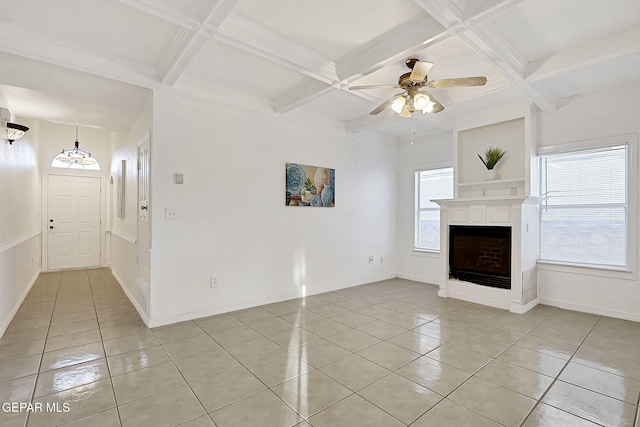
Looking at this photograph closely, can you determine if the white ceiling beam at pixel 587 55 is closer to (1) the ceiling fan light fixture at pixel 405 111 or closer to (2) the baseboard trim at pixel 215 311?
(1) the ceiling fan light fixture at pixel 405 111

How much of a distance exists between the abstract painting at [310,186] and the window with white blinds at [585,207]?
9.63 feet

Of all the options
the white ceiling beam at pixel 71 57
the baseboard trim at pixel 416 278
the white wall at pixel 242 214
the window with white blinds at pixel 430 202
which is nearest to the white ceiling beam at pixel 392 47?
the white wall at pixel 242 214

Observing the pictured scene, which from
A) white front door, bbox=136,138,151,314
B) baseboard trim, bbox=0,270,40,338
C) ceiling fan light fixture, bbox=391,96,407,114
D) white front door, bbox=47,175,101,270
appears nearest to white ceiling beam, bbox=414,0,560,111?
ceiling fan light fixture, bbox=391,96,407,114

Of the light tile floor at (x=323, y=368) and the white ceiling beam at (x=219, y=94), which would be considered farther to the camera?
the white ceiling beam at (x=219, y=94)

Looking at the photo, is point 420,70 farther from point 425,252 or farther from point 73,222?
point 73,222

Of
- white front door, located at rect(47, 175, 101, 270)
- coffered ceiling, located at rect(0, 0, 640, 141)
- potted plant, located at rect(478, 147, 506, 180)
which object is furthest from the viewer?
white front door, located at rect(47, 175, 101, 270)

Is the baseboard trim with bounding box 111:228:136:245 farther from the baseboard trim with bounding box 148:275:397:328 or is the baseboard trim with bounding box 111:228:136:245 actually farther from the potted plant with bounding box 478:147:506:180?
the potted plant with bounding box 478:147:506:180

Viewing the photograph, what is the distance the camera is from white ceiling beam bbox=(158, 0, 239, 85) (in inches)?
87.0

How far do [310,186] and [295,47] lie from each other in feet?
7.18

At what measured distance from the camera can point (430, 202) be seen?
5.67 metres

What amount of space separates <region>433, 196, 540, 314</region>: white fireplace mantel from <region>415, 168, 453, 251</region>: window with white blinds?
86 cm

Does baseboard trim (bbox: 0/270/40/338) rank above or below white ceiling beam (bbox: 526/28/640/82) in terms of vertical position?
below

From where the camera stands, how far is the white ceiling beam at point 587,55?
2.66 m

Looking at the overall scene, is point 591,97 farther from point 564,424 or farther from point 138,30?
point 138,30
